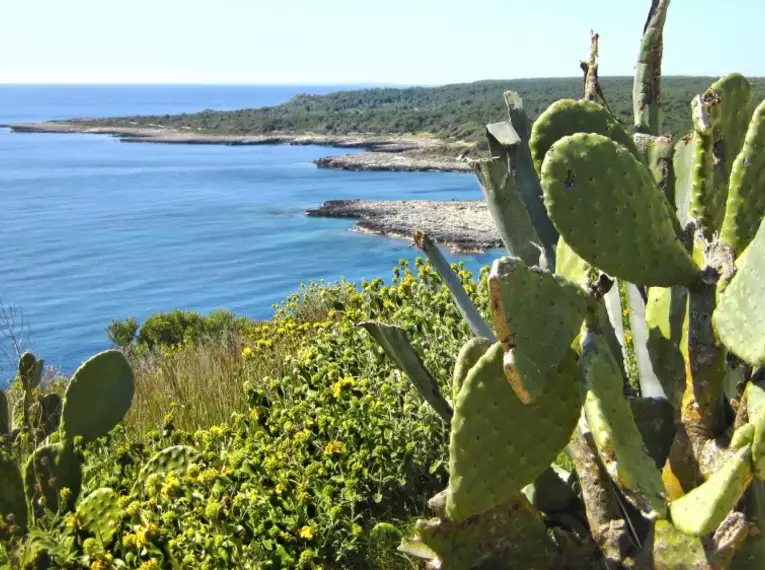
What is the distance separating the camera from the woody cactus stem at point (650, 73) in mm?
2707

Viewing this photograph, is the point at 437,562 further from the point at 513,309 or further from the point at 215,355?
the point at 215,355

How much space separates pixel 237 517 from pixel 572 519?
1.06 m

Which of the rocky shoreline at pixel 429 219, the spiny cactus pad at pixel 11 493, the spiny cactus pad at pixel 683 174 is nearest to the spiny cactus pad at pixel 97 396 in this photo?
the spiny cactus pad at pixel 11 493

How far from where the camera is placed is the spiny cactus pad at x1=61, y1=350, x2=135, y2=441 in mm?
3680

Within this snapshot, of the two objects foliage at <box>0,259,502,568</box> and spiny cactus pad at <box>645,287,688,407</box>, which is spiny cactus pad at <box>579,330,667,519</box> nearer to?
spiny cactus pad at <box>645,287,688,407</box>

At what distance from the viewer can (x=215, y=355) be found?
657 cm

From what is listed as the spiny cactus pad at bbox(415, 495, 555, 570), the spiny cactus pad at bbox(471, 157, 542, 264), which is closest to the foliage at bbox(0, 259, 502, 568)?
the spiny cactus pad at bbox(415, 495, 555, 570)

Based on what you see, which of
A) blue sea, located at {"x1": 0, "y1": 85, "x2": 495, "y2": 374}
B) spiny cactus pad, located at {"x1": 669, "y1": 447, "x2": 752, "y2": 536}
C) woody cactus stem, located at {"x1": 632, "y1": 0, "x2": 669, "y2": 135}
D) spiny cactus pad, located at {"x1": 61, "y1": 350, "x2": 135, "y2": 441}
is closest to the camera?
spiny cactus pad, located at {"x1": 669, "y1": 447, "x2": 752, "y2": 536}

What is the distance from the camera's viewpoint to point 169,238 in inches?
1297

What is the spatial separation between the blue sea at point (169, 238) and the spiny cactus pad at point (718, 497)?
14.2 meters

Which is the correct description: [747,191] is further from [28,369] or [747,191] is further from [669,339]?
[28,369]

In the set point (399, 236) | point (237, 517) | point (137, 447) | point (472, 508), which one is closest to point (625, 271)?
point (472, 508)

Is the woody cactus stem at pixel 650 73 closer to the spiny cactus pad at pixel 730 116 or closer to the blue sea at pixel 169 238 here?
the spiny cactus pad at pixel 730 116

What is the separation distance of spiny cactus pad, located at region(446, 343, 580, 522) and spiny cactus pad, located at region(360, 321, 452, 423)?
1.19 feet
